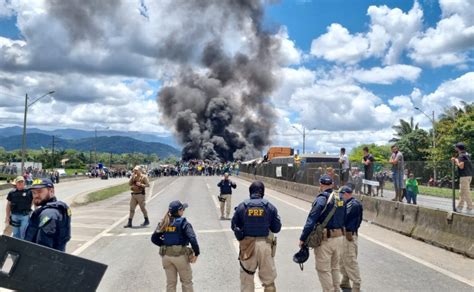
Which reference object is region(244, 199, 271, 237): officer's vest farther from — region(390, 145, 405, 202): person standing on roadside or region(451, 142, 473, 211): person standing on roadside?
region(390, 145, 405, 202): person standing on roadside

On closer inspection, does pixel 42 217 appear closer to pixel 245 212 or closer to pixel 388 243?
pixel 245 212

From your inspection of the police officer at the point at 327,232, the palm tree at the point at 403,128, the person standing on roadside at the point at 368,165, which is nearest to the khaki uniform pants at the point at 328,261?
the police officer at the point at 327,232

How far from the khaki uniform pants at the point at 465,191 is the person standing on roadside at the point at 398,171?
2878mm

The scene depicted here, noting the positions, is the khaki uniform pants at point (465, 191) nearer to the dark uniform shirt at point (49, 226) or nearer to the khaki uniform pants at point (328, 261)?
the khaki uniform pants at point (328, 261)

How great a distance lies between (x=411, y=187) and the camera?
13273mm

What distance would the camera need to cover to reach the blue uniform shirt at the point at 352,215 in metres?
7.42

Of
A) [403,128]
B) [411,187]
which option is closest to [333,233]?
[411,187]

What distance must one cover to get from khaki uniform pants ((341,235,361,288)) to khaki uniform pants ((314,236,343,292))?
296 millimetres

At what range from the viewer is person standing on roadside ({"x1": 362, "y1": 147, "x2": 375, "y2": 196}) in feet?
49.0

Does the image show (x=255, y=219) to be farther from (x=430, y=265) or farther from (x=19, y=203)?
(x=19, y=203)

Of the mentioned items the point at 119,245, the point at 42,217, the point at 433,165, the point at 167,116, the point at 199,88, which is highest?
the point at 199,88

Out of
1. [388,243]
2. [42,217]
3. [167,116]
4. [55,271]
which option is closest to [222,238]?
[388,243]

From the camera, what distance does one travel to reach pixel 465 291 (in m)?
7.01

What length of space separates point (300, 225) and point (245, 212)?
863 cm
